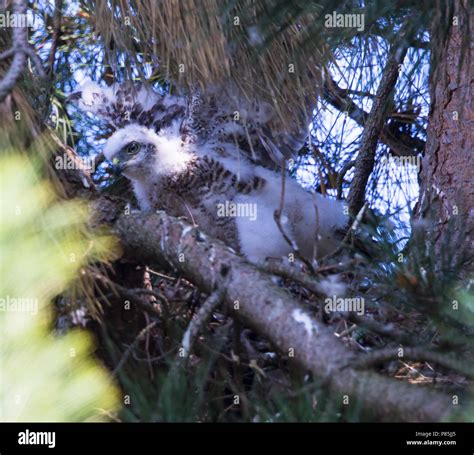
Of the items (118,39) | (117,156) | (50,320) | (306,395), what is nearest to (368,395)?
(306,395)

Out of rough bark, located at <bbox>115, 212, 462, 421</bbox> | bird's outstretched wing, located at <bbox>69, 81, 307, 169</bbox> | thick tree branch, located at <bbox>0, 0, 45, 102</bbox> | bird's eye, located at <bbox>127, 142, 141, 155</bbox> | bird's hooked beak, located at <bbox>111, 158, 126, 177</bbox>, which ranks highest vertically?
thick tree branch, located at <bbox>0, 0, 45, 102</bbox>

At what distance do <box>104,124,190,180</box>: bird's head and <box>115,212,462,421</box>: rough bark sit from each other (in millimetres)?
917

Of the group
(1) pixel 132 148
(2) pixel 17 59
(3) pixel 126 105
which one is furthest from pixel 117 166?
(2) pixel 17 59

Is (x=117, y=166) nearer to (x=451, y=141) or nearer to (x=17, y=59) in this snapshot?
(x=451, y=141)

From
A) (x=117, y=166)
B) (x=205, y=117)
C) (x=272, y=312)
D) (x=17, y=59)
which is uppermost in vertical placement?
(x=17, y=59)

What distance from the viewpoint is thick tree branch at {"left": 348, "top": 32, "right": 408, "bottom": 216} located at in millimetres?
2768

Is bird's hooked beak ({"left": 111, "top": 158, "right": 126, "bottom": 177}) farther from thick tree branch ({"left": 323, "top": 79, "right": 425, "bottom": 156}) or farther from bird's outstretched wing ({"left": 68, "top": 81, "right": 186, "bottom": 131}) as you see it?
thick tree branch ({"left": 323, "top": 79, "right": 425, "bottom": 156})

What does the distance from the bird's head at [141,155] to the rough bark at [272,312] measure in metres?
0.92

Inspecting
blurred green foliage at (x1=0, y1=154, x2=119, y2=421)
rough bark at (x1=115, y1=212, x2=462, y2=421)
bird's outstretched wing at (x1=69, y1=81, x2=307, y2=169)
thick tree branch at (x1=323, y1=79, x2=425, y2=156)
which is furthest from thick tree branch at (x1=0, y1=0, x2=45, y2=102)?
thick tree branch at (x1=323, y1=79, x2=425, y2=156)

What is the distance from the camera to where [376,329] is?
1.76 meters

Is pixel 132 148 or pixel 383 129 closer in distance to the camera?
pixel 132 148

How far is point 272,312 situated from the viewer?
1.70 m

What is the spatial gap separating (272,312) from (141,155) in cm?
139
